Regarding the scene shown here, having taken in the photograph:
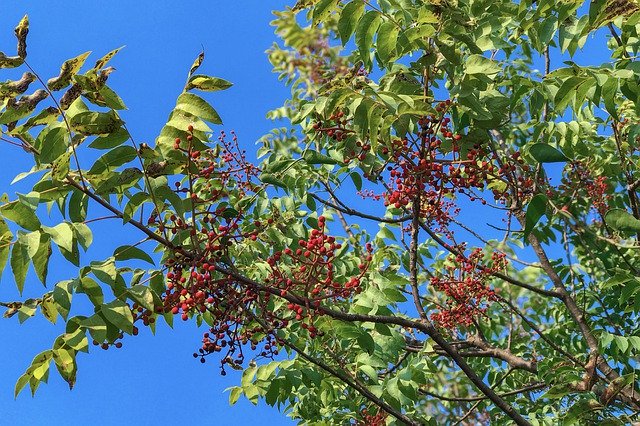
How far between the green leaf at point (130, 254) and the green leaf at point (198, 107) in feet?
2.11

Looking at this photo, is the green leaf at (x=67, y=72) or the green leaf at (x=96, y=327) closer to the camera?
the green leaf at (x=67, y=72)

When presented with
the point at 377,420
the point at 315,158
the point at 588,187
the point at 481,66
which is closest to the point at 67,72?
the point at 315,158

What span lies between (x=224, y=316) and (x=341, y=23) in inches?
57.8

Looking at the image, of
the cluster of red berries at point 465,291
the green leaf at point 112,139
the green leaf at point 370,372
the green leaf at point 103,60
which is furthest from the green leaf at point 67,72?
the cluster of red berries at point 465,291

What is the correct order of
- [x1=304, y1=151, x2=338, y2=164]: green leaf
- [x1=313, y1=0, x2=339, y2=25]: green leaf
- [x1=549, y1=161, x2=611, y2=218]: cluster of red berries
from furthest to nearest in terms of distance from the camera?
[x1=549, y1=161, x2=611, y2=218]: cluster of red berries → [x1=304, y1=151, x2=338, y2=164]: green leaf → [x1=313, y1=0, x2=339, y2=25]: green leaf

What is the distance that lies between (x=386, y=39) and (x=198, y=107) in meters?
0.97

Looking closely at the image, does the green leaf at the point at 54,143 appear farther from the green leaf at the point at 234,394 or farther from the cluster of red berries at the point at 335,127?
the green leaf at the point at 234,394

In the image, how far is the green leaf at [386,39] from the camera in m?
3.22

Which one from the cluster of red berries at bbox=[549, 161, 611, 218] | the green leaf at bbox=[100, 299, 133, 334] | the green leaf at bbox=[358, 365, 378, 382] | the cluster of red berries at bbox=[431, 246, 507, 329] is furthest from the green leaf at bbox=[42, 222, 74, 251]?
the cluster of red berries at bbox=[549, 161, 611, 218]

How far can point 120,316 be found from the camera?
2805mm

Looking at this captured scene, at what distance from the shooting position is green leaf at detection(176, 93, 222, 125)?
9.16ft

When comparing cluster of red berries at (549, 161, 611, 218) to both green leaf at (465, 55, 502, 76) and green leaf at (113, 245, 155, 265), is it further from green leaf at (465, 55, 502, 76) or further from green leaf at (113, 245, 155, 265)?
green leaf at (113, 245, 155, 265)

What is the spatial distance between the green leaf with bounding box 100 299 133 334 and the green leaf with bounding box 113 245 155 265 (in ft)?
0.81

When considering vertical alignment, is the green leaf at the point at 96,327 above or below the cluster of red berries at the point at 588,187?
below
